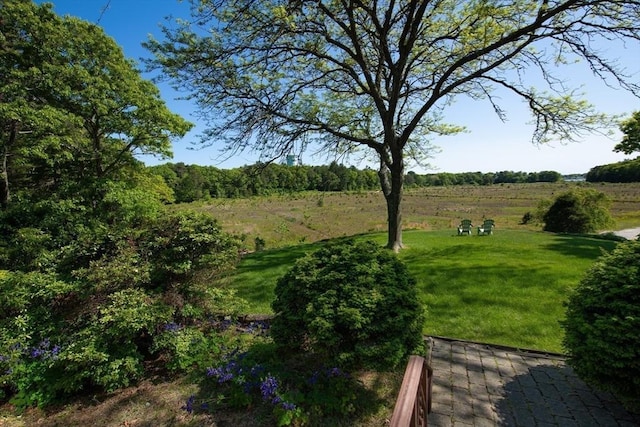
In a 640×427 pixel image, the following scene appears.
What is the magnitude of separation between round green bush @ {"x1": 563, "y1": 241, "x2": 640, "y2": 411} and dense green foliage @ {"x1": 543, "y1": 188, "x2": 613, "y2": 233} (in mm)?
17920

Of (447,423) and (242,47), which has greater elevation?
(242,47)

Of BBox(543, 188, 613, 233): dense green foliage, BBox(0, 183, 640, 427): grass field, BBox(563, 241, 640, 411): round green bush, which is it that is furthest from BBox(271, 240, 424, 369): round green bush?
BBox(543, 188, 613, 233): dense green foliage

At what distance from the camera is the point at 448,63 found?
9.84 m

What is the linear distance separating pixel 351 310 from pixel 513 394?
220 cm

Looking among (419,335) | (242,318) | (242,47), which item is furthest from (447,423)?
(242,47)

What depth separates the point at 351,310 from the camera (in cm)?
308

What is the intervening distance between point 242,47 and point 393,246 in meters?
7.30

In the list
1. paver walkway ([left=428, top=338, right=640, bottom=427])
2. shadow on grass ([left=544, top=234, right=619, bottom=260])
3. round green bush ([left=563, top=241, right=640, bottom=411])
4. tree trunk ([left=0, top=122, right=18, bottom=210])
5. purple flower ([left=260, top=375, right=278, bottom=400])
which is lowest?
paver walkway ([left=428, top=338, right=640, bottom=427])

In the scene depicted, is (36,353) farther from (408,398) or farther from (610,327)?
(610,327)

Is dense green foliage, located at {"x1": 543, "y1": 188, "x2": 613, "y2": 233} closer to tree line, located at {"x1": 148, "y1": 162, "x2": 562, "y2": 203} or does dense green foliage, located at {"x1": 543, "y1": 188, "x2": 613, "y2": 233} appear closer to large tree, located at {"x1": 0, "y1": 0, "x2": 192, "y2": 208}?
tree line, located at {"x1": 148, "y1": 162, "x2": 562, "y2": 203}

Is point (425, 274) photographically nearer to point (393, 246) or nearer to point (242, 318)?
point (393, 246)

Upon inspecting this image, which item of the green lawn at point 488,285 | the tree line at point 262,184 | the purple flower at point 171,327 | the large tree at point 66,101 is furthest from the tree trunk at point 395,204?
the tree line at point 262,184

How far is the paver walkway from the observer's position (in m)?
2.97

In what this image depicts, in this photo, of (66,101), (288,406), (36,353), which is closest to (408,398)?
(288,406)
